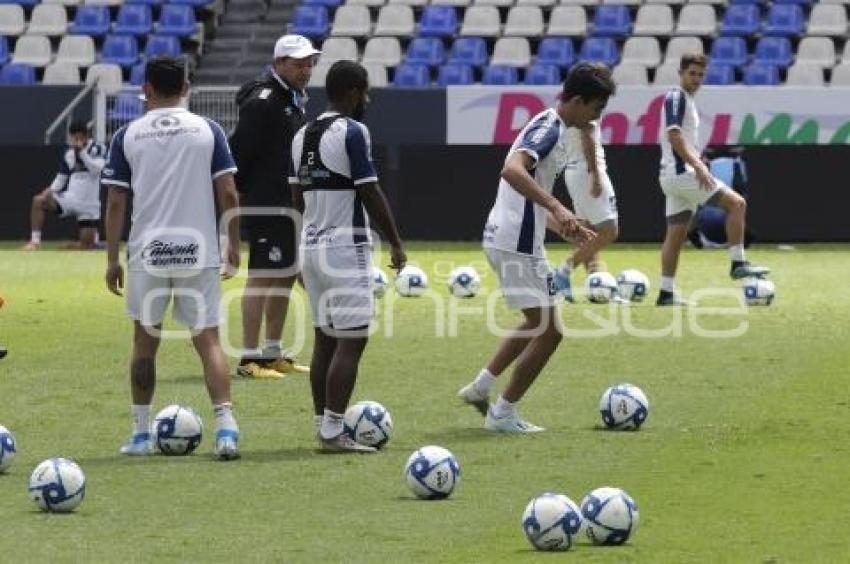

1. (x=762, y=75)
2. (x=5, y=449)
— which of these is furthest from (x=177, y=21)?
(x=5, y=449)

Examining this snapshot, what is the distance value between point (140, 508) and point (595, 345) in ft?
26.0

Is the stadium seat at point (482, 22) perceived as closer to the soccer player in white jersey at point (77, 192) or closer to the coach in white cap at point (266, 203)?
the soccer player in white jersey at point (77, 192)

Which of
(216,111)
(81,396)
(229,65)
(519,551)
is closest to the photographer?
(519,551)

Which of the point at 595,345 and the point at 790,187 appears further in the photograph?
the point at 790,187

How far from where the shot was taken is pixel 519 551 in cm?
858

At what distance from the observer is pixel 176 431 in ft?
36.9

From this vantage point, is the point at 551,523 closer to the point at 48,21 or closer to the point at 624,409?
the point at 624,409

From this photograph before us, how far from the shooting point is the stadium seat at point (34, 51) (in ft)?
116

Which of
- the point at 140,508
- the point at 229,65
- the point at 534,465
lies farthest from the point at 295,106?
the point at 229,65

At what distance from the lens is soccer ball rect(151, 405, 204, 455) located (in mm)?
11258

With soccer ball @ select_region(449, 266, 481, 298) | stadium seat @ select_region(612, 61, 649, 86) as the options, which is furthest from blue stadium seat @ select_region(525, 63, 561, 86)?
soccer ball @ select_region(449, 266, 481, 298)

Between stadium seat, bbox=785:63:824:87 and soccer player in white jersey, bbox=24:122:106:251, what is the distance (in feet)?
32.1

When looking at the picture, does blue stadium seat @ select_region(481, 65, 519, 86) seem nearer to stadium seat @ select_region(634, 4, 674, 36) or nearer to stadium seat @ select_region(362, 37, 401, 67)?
stadium seat @ select_region(362, 37, 401, 67)

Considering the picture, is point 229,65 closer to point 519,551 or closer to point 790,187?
point 790,187
